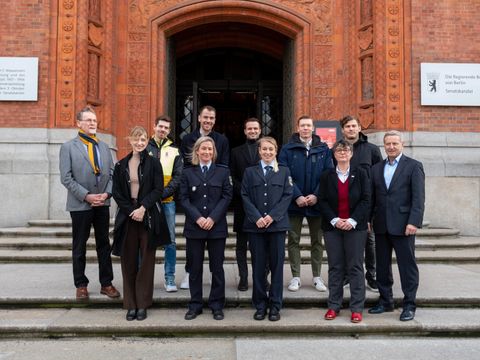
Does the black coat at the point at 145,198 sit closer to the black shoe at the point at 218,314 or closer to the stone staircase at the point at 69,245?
the black shoe at the point at 218,314

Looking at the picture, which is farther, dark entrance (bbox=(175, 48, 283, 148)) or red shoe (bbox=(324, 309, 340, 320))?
dark entrance (bbox=(175, 48, 283, 148))

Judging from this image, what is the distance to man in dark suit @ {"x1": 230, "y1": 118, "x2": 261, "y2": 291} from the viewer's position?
5.23 m

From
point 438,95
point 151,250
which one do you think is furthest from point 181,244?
point 438,95

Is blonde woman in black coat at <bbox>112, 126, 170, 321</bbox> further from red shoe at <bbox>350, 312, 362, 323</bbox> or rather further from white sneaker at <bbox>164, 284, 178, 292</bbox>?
red shoe at <bbox>350, 312, 362, 323</bbox>

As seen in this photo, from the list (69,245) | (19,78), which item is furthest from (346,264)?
(19,78)

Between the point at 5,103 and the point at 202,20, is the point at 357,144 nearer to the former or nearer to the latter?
the point at 202,20

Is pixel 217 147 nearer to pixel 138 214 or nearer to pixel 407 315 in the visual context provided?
pixel 138 214

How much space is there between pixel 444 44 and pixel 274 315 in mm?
7702

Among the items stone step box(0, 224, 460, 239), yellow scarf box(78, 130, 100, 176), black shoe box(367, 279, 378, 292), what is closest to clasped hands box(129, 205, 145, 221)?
yellow scarf box(78, 130, 100, 176)

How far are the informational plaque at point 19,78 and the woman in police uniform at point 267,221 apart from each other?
624 cm

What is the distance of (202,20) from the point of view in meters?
10.3

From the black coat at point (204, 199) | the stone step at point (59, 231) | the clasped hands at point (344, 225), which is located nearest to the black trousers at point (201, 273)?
the black coat at point (204, 199)

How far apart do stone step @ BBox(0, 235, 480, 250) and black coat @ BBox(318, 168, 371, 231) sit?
2.95 metres

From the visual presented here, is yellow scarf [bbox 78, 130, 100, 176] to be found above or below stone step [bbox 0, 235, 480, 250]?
above
